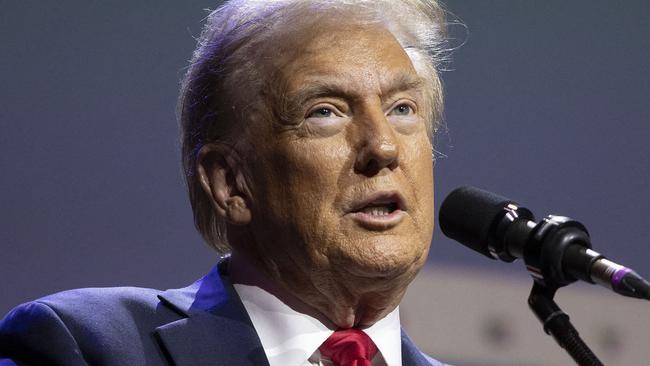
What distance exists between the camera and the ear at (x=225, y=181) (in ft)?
8.13

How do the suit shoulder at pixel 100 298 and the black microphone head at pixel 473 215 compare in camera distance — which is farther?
the suit shoulder at pixel 100 298

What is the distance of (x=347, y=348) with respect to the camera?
2426mm

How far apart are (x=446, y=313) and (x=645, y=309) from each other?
2.37 ft

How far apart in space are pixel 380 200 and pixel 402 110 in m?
0.29

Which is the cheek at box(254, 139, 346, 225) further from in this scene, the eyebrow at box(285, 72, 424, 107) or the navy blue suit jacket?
the navy blue suit jacket

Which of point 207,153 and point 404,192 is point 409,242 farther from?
point 207,153

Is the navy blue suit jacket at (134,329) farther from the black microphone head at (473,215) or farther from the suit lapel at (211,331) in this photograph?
the black microphone head at (473,215)

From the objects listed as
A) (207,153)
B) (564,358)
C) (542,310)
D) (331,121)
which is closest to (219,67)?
(207,153)

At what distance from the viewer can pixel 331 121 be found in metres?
2.36

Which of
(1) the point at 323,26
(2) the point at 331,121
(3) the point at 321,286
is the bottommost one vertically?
(3) the point at 321,286

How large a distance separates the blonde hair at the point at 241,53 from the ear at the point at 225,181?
0.04 metres

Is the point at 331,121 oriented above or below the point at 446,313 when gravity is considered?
above

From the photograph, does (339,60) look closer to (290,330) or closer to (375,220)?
(375,220)

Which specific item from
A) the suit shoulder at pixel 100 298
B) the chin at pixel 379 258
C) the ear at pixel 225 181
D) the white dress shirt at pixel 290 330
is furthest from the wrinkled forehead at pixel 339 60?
the suit shoulder at pixel 100 298
